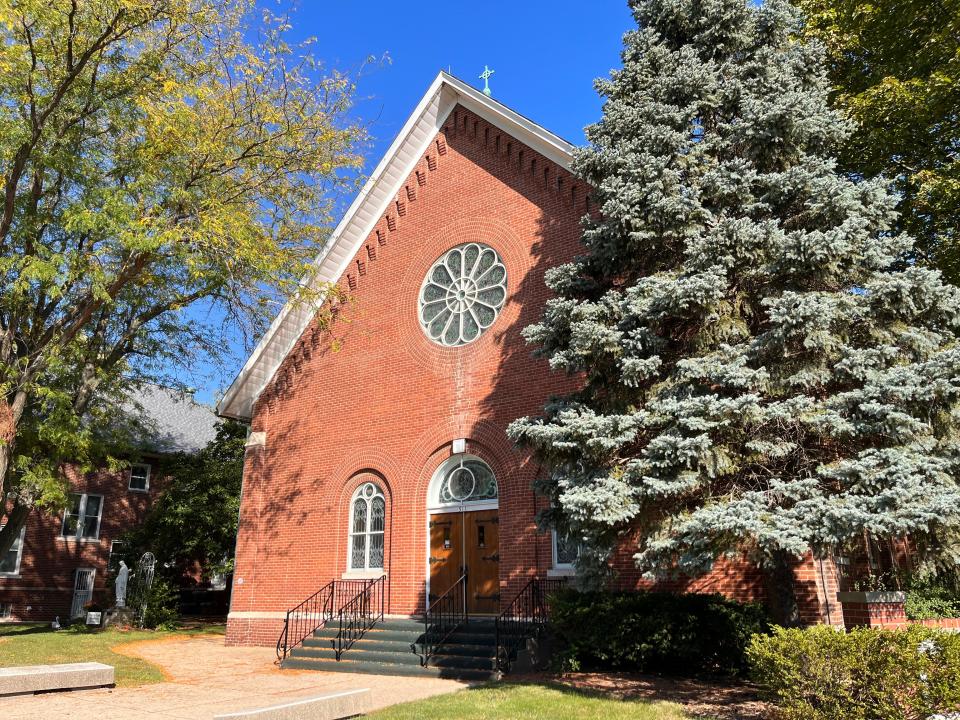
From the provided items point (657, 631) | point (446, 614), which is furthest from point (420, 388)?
point (657, 631)

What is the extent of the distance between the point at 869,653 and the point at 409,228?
1315 cm

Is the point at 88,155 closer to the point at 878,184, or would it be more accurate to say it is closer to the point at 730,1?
the point at 730,1

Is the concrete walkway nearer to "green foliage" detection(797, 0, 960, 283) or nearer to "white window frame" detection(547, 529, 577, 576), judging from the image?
"white window frame" detection(547, 529, 577, 576)

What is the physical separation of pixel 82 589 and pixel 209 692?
2108cm

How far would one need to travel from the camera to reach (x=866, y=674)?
6.44 meters

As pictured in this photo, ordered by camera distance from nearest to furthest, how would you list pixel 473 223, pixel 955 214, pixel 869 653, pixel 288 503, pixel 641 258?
pixel 869 653, pixel 641 258, pixel 955 214, pixel 473 223, pixel 288 503

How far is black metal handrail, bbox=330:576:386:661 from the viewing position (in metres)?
13.7

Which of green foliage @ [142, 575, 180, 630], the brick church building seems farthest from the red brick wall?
the brick church building

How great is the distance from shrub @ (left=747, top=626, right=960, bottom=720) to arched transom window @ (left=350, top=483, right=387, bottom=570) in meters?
9.95

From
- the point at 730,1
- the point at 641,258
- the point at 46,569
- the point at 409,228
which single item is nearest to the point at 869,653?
the point at 641,258

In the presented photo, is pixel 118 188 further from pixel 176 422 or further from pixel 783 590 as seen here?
pixel 176 422

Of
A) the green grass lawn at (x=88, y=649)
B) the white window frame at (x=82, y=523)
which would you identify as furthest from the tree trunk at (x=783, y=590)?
the white window frame at (x=82, y=523)

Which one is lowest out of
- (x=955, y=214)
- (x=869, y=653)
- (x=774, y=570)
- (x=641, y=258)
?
(x=869, y=653)

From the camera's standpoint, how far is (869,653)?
652 centimetres
